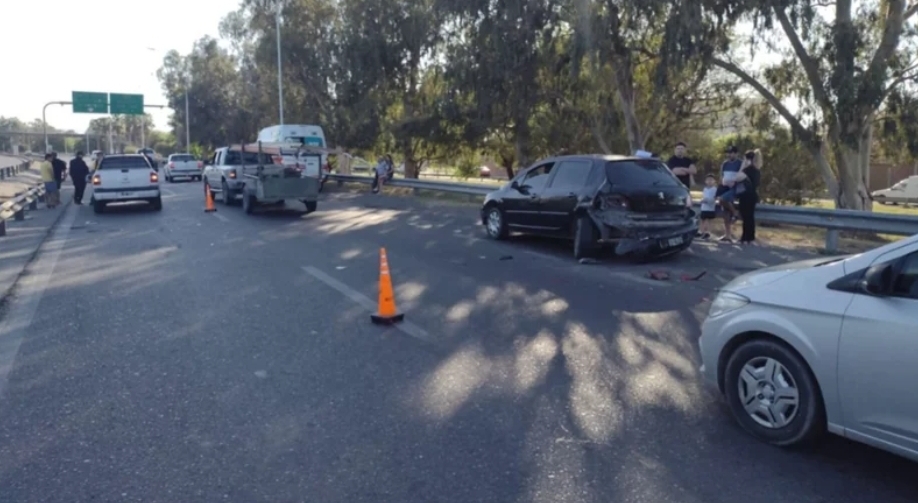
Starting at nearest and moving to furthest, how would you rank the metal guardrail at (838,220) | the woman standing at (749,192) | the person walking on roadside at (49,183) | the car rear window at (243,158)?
the metal guardrail at (838,220)
the woman standing at (749,192)
the car rear window at (243,158)
the person walking on roadside at (49,183)

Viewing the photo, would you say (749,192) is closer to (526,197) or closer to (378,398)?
(526,197)

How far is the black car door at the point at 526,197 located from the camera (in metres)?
14.2

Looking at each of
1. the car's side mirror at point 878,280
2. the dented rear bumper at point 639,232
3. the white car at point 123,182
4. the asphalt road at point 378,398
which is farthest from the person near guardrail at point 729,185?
the white car at point 123,182

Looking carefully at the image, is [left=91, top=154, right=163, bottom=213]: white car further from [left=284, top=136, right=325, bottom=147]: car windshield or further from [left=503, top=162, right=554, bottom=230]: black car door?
[left=503, top=162, right=554, bottom=230]: black car door

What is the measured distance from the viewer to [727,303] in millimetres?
5480

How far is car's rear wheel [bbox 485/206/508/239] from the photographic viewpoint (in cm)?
1541

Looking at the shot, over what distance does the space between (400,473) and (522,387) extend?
1800mm

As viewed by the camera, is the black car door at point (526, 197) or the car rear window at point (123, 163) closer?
the black car door at point (526, 197)

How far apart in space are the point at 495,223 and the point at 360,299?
618cm

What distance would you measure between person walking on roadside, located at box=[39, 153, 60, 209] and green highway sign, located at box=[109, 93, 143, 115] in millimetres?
43348

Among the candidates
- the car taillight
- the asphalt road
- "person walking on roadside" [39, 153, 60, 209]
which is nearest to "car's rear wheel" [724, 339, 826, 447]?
the asphalt road

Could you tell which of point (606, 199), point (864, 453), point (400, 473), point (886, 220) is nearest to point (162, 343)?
point (400, 473)

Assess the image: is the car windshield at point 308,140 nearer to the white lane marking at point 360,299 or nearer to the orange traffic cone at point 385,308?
the white lane marking at point 360,299

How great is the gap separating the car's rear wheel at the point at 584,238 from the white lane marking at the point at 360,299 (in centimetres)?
393
